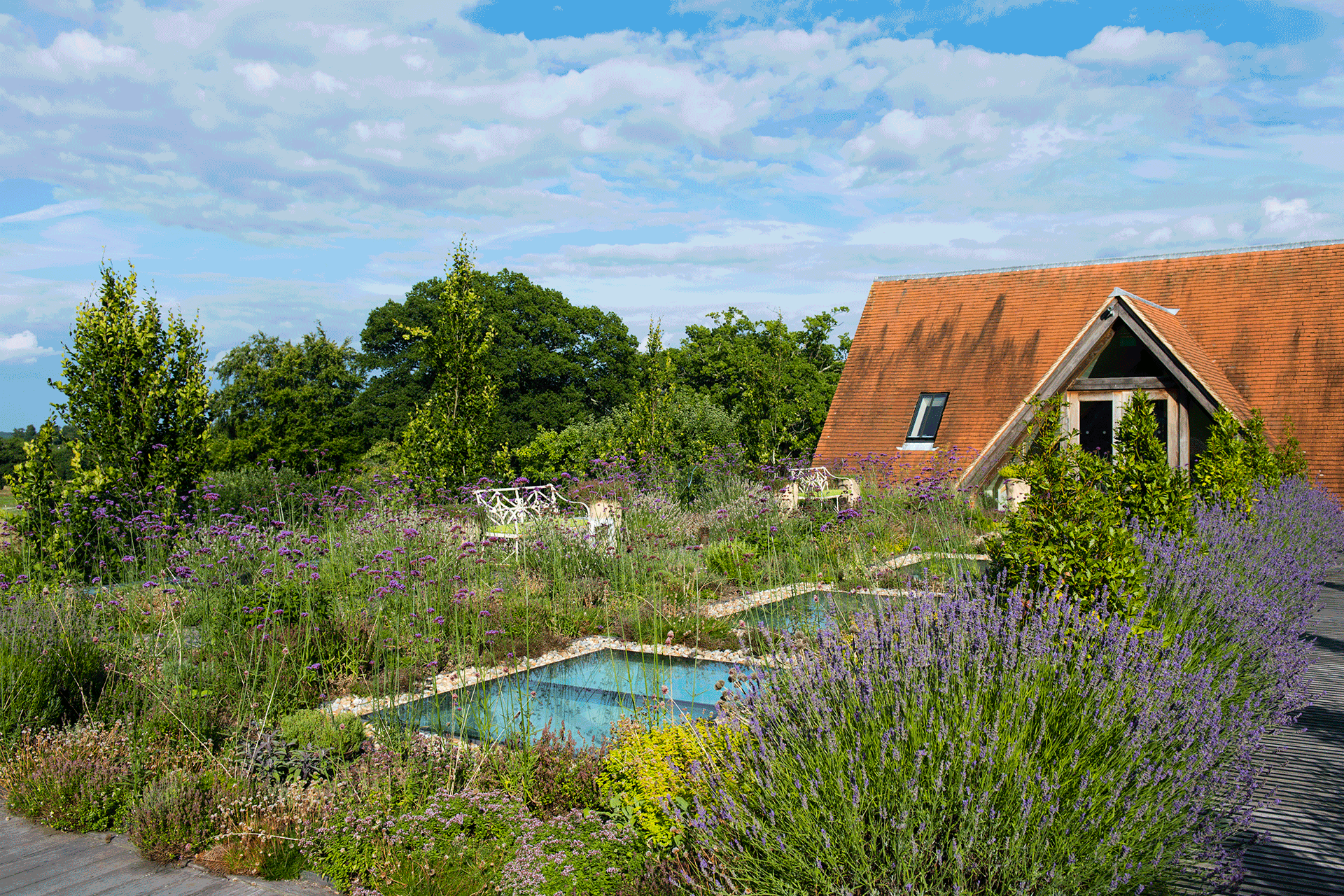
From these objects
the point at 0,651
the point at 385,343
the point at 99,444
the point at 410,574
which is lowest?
the point at 0,651

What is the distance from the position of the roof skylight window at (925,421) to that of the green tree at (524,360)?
17152 mm

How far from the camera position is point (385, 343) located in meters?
37.5

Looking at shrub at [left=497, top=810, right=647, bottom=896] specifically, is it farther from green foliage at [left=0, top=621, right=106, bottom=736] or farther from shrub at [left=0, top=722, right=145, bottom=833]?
green foliage at [left=0, top=621, right=106, bottom=736]

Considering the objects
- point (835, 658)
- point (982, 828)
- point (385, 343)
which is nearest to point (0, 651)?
point (835, 658)

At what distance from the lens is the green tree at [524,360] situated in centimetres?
3453

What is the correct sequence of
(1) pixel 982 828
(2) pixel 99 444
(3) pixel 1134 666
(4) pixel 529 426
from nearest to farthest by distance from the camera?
1. (1) pixel 982 828
2. (3) pixel 1134 666
3. (2) pixel 99 444
4. (4) pixel 529 426

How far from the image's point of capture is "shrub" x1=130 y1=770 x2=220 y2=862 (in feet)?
12.2

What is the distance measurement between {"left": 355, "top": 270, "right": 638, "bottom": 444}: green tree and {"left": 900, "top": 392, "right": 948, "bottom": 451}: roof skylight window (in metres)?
17.2

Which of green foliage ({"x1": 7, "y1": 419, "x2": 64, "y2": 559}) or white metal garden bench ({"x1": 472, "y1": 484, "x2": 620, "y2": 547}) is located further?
white metal garden bench ({"x1": 472, "y1": 484, "x2": 620, "y2": 547})

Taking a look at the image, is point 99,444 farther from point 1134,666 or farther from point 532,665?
point 1134,666

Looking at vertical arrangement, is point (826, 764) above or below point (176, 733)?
above

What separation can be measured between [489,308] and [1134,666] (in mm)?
33410

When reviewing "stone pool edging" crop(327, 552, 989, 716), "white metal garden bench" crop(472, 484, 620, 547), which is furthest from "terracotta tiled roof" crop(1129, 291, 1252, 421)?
"white metal garden bench" crop(472, 484, 620, 547)

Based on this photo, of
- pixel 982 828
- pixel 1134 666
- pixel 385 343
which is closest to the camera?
pixel 982 828
